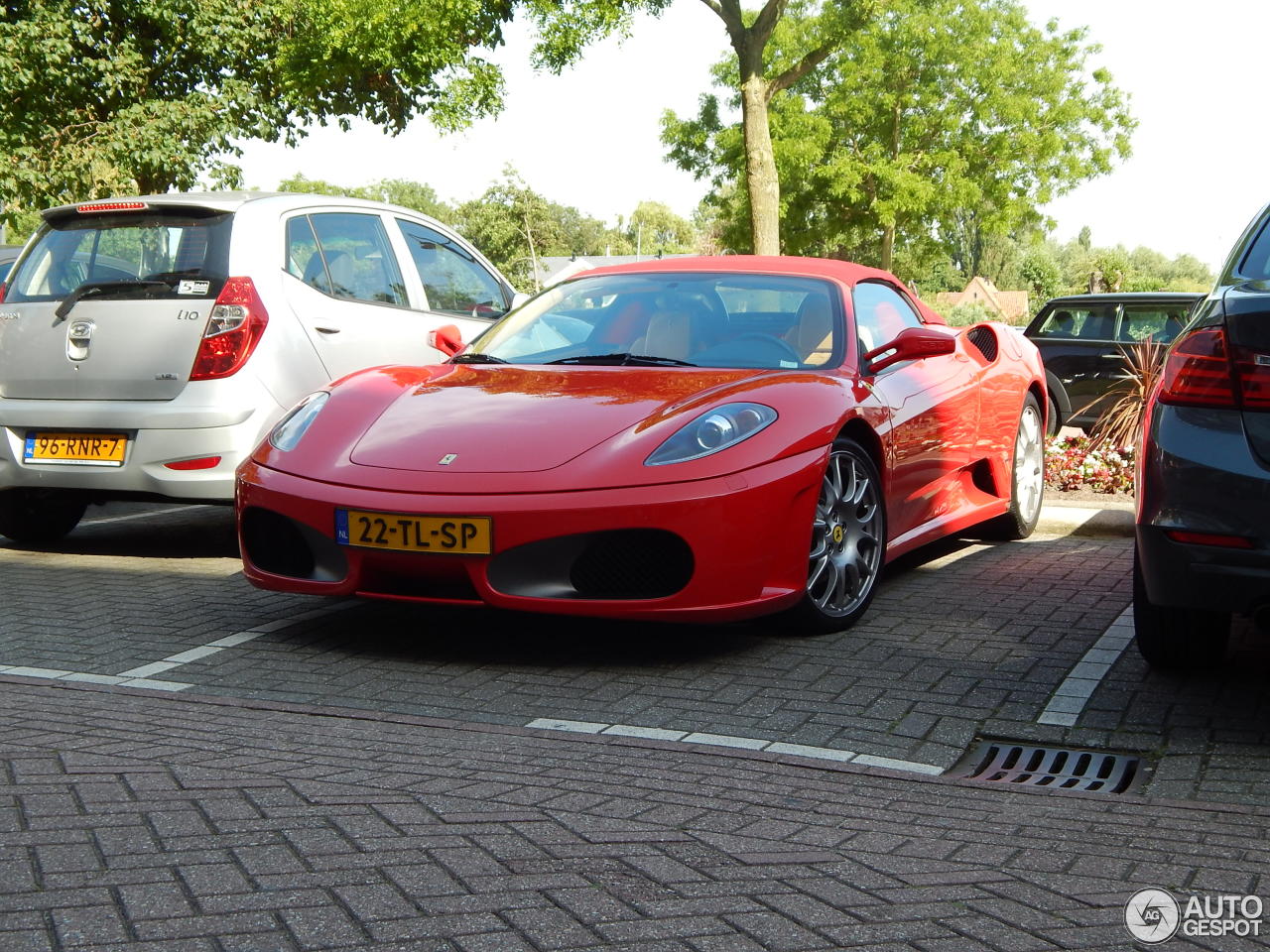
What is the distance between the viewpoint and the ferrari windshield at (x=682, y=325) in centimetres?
562

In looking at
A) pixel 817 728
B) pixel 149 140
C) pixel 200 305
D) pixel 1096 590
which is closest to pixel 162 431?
pixel 200 305

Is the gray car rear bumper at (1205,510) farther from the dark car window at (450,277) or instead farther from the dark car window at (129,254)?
the dark car window at (450,277)

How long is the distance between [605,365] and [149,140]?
14.7m

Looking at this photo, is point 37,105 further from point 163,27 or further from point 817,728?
point 817,728

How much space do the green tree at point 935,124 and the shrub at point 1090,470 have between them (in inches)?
1161

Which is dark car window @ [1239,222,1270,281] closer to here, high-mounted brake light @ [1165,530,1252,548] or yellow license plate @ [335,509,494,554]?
high-mounted brake light @ [1165,530,1252,548]

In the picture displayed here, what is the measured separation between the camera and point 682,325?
5.79 m

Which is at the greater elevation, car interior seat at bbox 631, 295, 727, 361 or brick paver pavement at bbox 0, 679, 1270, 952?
car interior seat at bbox 631, 295, 727, 361

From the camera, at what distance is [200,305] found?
261 inches

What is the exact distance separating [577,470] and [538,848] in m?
1.88

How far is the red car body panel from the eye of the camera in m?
4.62

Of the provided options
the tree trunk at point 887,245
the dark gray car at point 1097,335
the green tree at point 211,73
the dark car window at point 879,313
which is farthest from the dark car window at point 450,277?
the tree trunk at point 887,245

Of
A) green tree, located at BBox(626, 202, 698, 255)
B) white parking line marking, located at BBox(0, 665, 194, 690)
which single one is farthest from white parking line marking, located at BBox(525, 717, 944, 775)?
green tree, located at BBox(626, 202, 698, 255)

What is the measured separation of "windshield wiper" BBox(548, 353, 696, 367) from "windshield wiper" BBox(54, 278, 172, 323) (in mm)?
2176
